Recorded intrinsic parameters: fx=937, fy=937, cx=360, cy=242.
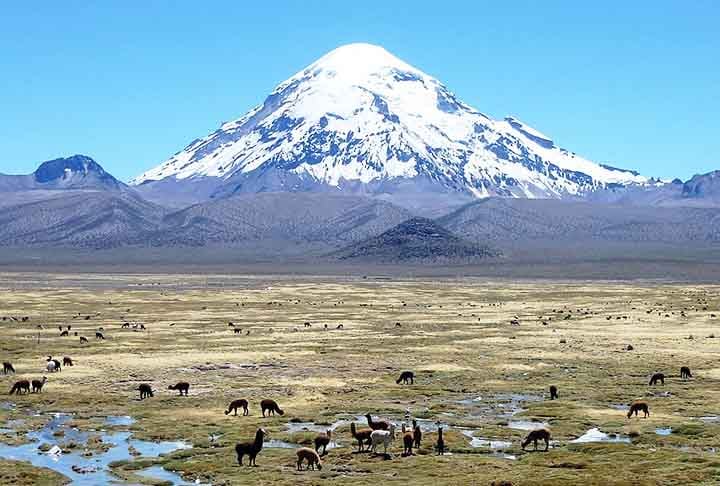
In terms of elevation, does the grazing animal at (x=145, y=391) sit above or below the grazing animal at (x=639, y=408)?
above

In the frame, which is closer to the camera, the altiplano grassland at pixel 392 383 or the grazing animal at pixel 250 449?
the altiplano grassland at pixel 392 383

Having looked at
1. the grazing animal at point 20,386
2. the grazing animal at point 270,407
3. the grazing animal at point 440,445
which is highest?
the grazing animal at point 20,386

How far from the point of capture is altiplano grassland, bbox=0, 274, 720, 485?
30891 mm

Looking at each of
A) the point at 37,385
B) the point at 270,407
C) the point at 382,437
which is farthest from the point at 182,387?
the point at 382,437

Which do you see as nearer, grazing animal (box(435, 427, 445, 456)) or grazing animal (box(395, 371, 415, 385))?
grazing animal (box(435, 427, 445, 456))

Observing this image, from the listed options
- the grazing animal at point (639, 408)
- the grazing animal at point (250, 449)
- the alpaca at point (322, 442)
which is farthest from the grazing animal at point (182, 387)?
the grazing animal at point (639, 408)

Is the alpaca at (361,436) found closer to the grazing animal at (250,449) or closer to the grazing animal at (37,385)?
the grazing animal at (250,449)

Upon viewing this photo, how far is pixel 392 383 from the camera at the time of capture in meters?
50.0

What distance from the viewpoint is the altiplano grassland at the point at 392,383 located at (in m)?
30.9

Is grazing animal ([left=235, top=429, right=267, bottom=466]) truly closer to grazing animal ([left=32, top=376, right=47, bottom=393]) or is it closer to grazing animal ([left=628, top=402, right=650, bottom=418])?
grazing animal ([left=628, top=402, right=650, bottom=418])

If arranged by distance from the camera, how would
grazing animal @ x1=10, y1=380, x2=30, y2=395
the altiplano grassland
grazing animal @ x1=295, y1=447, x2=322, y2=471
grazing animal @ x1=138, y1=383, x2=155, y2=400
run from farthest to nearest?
grazing animal @ x1=10, y1=380, x2=30, y2=395
grazing animal @ x1=138, y1=383, x2=155, y2=400
the altiplano grassland
grazing animal @ x1=295, y1=447, x2=322, y2=471

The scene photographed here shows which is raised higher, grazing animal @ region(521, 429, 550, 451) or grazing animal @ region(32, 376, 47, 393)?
grazing animal @ region(32, 376, 47, 393)

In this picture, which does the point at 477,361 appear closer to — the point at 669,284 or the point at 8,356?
the point at 8,356

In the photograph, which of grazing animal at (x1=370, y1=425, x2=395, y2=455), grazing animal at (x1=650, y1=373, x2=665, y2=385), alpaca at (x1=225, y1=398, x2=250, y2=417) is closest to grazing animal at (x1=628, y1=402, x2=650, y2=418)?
grazing animal at (x1=650, y1=373, x2=665, y2=385)
